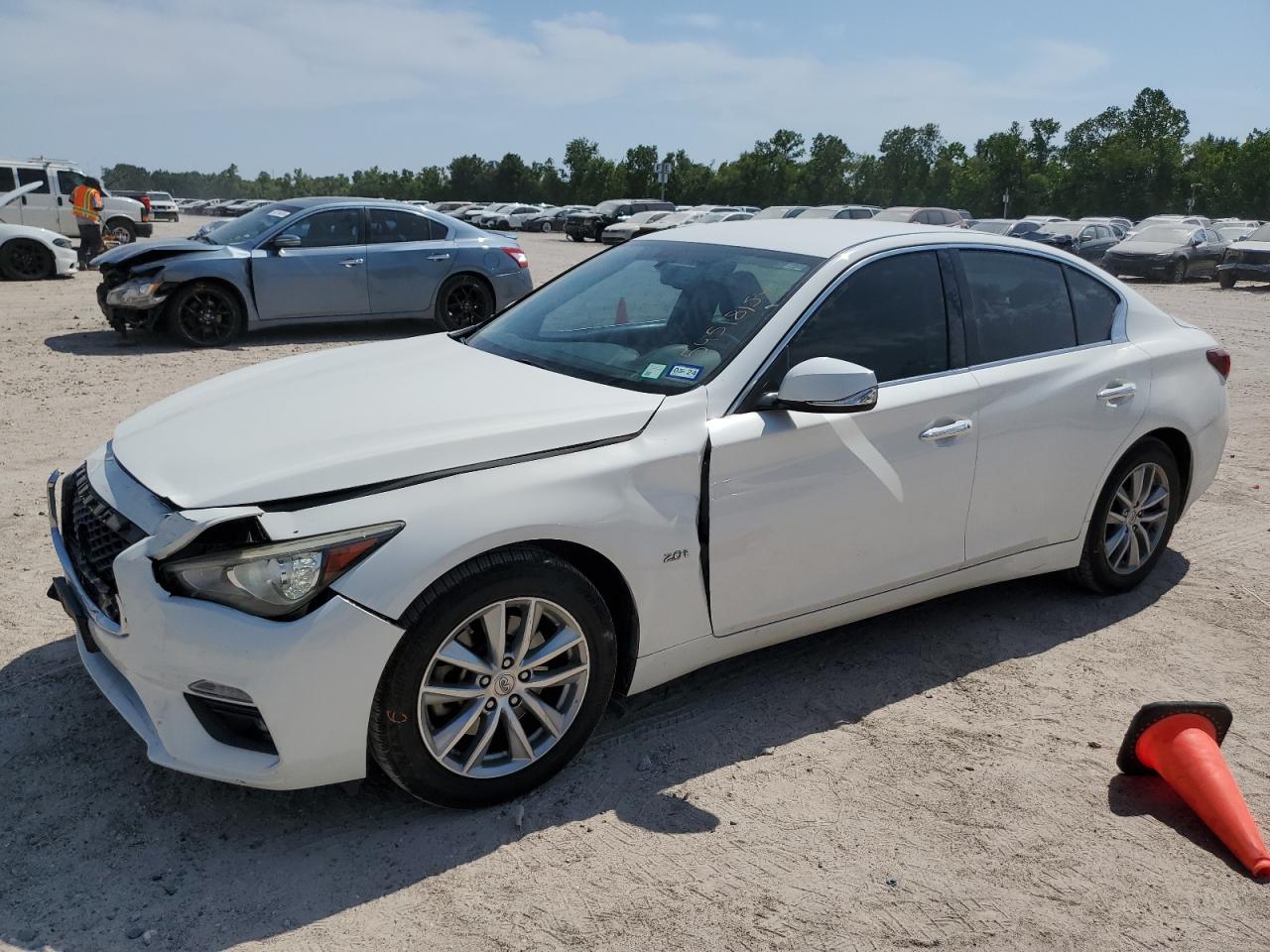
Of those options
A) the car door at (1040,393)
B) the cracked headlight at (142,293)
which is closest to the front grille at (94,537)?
the car door at (1040,393)

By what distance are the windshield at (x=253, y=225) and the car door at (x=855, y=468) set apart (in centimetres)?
902

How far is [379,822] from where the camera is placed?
3.16m

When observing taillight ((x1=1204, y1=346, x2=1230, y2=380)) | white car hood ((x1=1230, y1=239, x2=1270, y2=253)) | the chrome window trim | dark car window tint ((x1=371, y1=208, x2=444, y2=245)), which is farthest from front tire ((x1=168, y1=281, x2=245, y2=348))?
white car hood ((x1=1230, y1=239, x2=1270, y2=253))

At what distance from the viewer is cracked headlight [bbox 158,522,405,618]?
2766 millimetres

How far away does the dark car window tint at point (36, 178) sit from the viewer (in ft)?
70.8

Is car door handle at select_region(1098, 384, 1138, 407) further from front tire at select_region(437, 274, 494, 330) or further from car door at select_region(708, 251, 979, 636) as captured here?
front tire at select_region(437, 274, 494, 330)

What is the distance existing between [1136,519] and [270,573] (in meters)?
3.84

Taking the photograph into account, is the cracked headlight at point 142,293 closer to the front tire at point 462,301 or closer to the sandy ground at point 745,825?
the front tire at point 462,301

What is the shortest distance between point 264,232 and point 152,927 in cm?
980

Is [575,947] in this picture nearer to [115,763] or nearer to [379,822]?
[379,822]

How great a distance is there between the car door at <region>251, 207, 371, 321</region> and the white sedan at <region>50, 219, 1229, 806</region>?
292 inches

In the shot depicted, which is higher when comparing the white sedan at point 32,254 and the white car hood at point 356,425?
the white car hood at point 356,425

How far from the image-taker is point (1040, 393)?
4.27m

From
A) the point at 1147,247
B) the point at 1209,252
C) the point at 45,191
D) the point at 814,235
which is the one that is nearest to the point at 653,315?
the point at 814,235
